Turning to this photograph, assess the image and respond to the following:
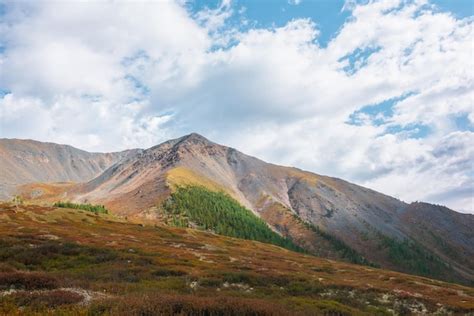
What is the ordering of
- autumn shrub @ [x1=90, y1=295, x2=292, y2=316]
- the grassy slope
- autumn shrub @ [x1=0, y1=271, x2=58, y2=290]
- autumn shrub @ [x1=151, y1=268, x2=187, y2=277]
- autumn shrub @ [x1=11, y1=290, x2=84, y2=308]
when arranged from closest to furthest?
autumn shrub @ [x1=90, y1=295, x2=292, y2=316] < the grassy slope < autumn shrub @ [x1=11, y1=290, x2=84, y2=308] < autumn shrub @ [x1=0, y1=271, x2=58, y2=290] < autumn shrub @ [x1=151, y1=268, x2=187, y2=277]

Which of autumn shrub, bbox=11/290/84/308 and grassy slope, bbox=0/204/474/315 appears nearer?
grassy slope, bbox=0/204/474/315

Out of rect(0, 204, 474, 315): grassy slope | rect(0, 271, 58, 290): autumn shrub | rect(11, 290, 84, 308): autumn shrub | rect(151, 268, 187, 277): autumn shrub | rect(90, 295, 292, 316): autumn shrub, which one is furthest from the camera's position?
rect(151, 268, 187, 277): autumn shrub

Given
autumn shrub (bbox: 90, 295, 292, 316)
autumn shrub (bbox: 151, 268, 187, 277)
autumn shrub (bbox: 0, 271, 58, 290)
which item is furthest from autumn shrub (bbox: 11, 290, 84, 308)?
autumn shrub (bbox: 151, 268, 187, 277)

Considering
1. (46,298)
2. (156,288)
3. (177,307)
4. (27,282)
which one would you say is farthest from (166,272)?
(177,307)

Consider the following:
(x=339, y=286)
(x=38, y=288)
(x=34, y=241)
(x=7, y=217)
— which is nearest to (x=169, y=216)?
(x=7, y=217)

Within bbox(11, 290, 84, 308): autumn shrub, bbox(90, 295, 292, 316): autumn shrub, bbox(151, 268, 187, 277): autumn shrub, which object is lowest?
bbox(151, 268, 187, 277): autumn shrub

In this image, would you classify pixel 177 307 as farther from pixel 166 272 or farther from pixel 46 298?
pixel 166 272

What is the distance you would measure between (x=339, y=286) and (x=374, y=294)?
3858 millimetres

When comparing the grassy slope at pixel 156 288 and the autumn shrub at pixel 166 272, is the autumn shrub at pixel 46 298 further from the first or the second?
the autumn shrub at pixel 166 272

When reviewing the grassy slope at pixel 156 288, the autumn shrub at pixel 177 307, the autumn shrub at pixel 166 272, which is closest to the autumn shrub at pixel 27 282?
the grassy slope at pixel 156 288

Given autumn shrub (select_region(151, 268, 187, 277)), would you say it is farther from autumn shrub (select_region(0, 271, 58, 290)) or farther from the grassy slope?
autumn shrub (select_region(0, 271, 58, 290))

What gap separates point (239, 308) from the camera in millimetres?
16281

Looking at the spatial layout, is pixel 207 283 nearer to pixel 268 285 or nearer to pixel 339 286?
pixel 268 285

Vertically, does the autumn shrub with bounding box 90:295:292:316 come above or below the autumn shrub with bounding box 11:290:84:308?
above
